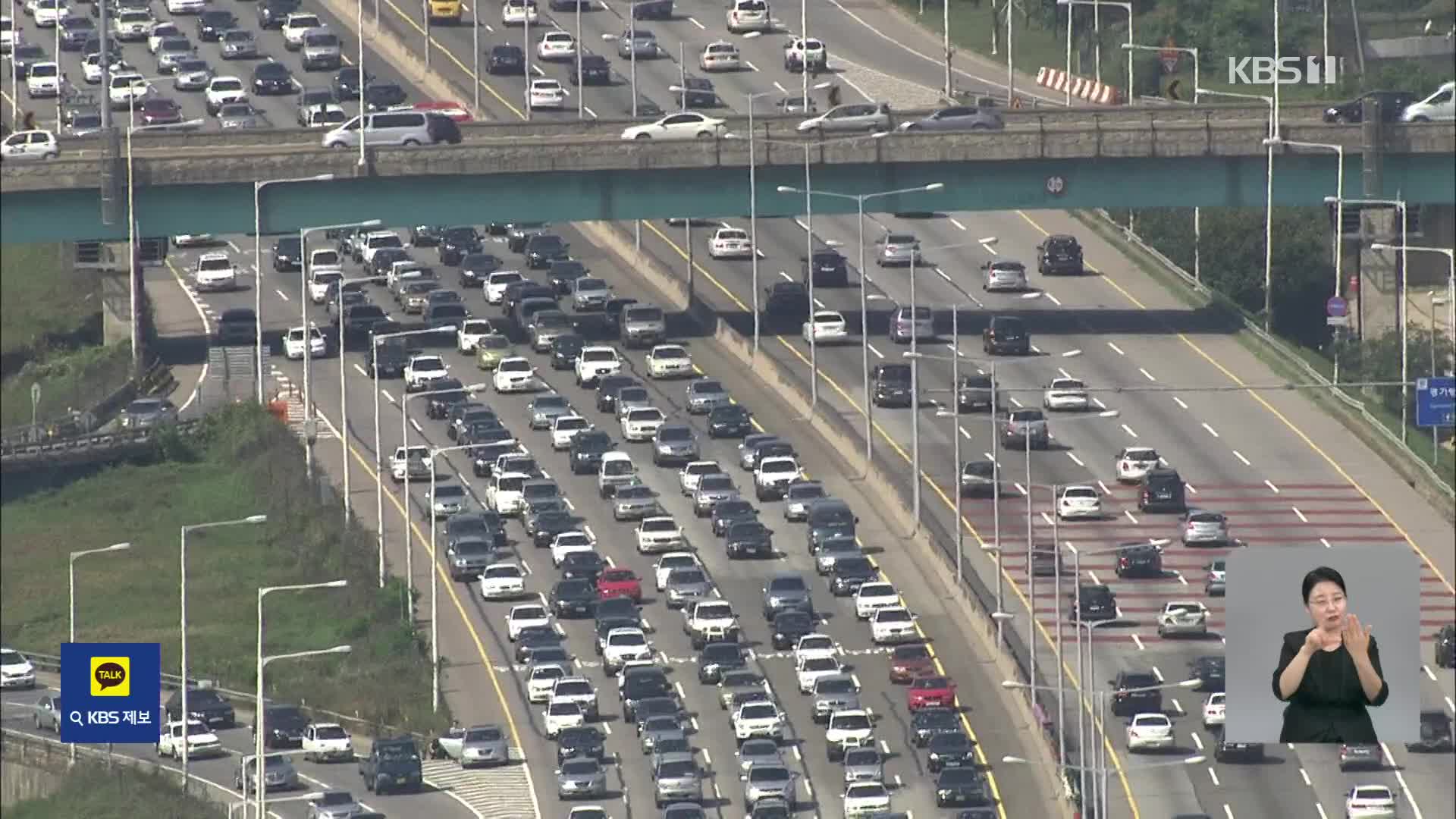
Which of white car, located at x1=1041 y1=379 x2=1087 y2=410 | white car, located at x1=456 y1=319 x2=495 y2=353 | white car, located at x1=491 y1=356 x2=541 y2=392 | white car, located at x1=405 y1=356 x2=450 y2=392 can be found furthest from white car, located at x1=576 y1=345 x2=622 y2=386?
white car, located at x1=1041 y1=379 x2=1087 y2=410

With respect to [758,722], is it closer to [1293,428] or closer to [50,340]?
[1293,428]

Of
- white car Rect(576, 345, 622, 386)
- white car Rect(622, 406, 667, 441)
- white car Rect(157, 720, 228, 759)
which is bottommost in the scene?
white car Rect(157, 720, 228, 759)

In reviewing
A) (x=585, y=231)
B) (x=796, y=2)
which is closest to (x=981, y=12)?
(x=796, y=2)

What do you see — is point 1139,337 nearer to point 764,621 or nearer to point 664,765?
point 764,621

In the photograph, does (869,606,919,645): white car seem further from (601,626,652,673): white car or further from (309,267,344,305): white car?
(309,267,344,305): white car

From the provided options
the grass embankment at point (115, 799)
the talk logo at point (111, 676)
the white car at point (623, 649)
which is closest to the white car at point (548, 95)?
the white car at point (623, 649)

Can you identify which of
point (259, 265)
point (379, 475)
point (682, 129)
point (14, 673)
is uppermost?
point (682, 129)

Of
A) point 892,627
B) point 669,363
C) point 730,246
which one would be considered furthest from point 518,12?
point 892,627
